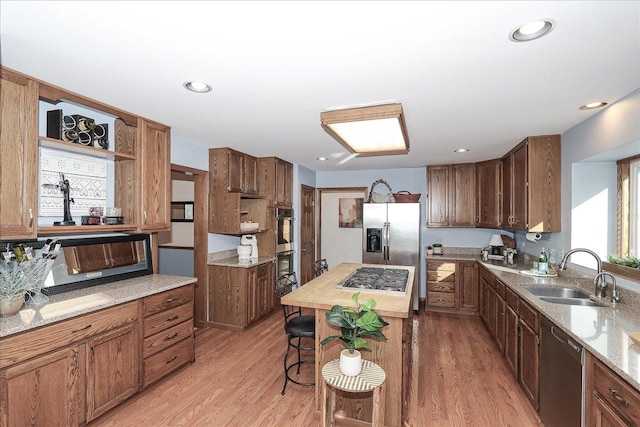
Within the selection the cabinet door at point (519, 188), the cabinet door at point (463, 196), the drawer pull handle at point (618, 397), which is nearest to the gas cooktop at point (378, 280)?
the drawer pull handle at point (618, 397)

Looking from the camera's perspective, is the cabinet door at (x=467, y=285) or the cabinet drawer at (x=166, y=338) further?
the cabinet door at (x=467, y=285)

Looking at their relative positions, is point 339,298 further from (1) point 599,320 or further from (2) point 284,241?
Result: (2) point 284,241

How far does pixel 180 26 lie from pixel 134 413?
2.61m

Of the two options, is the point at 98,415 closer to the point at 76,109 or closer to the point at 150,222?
the point at 150,222

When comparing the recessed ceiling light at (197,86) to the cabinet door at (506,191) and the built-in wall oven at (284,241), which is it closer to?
the built-in wall oven at (284,241)

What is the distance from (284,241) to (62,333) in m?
3.20

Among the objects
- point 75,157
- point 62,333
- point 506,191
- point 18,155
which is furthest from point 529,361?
point 75,157

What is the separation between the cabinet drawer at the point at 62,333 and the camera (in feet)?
5.39

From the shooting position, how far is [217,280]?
3971 mm

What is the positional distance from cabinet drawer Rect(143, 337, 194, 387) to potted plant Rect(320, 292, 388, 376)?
171cm

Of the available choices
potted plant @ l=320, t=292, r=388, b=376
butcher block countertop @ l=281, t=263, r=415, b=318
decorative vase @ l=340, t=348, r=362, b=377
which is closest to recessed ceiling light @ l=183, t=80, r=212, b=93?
butcher block countertop @ l=281, t=263, r=415, b=318

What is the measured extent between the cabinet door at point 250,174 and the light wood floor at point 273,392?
1.99 meters

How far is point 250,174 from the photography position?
4359 millimetres

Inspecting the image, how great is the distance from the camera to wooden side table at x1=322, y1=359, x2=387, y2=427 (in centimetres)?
171
